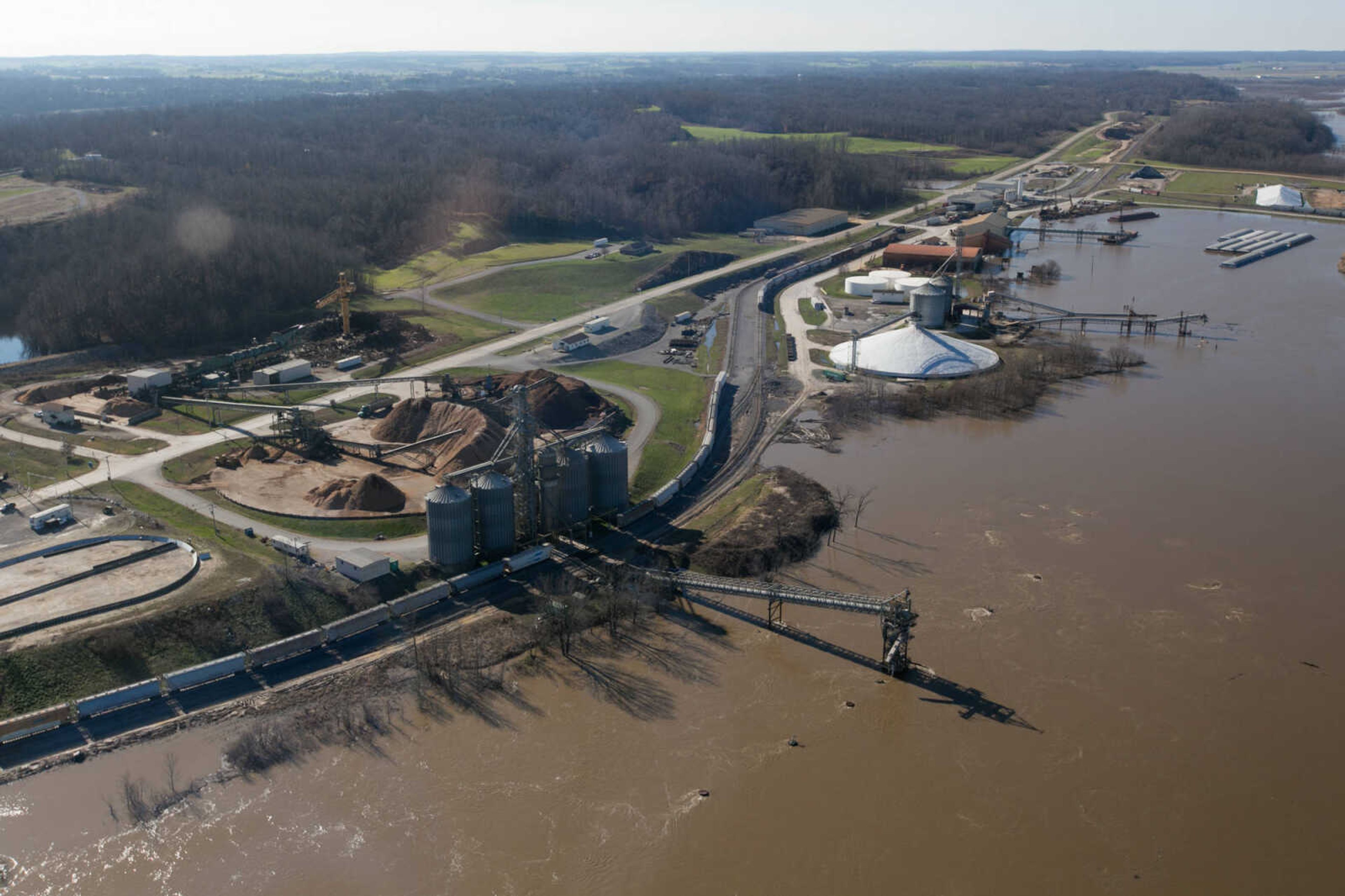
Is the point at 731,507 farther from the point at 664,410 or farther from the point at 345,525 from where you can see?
the point at 345,525

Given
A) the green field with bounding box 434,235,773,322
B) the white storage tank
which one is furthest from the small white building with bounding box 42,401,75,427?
the white storage tank

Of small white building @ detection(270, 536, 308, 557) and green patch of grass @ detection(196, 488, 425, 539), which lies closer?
small white building @ detection(270, 536, 308, 557)

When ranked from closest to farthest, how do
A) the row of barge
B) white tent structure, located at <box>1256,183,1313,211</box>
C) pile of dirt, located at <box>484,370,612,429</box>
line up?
pile of dirt, located at <box>484,370,612,429</box> → the row of barge → white tent structure, located at <box>1256,183,1313,211</box>

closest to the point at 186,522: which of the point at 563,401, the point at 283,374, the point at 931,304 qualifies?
the point at 563,401

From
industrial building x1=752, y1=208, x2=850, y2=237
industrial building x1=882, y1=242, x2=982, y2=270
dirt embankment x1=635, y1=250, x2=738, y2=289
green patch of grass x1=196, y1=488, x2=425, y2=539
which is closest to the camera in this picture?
green patch of grass x1=196, y1=488, x2=425, y2=539

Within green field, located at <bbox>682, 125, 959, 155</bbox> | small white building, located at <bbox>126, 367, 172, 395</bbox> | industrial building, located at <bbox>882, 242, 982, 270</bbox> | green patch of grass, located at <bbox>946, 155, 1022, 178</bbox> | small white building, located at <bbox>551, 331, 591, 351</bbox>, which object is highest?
green field, located at <bbox>682, 125, 959, 155</bbox>

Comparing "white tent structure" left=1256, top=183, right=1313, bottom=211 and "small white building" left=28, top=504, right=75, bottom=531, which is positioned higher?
"white tent structure" left=1256, top=183, right=1313, bottom=211

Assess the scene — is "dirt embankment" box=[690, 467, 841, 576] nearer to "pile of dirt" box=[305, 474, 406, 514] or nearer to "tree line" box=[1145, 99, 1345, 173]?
"pile of dirt" box=[305, 474, 406, 514]
